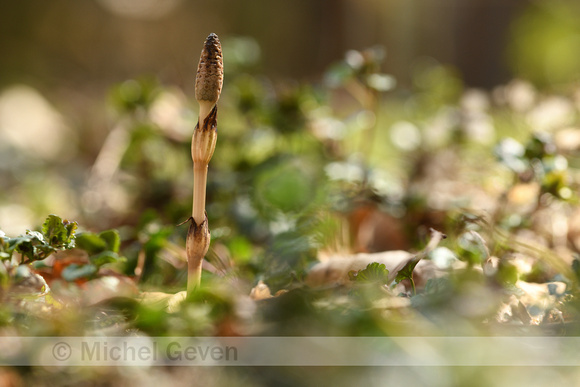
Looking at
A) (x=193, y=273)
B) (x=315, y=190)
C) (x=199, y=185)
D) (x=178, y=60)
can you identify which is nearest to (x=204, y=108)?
(x=199, y=185)

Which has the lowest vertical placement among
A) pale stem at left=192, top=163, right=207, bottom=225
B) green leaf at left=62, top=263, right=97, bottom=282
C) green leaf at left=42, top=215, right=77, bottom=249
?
green leaf at left=62, top=263, right=97, bottom=282

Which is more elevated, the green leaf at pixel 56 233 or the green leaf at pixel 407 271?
the green leaf at pixel 56 233

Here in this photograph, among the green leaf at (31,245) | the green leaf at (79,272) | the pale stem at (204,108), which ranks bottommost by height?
the green leaf at (79,272)

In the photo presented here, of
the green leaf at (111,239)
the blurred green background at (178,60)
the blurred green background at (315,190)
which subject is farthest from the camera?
the blurred green background at (178,60)

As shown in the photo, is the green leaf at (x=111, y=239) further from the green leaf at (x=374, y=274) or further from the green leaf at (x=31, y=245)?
the green leaf at (x=374, y=274)

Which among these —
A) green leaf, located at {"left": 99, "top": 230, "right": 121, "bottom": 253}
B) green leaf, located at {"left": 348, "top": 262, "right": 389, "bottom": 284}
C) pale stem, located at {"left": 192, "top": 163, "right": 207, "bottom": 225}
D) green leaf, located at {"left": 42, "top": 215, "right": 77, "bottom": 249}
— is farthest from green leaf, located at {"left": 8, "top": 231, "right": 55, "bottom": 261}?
green leaf, located at {"left": 348, "top": 262, "right": 389, "bottom": 284}

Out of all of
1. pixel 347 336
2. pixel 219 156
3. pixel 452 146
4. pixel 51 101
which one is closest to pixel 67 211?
pixel 219 156

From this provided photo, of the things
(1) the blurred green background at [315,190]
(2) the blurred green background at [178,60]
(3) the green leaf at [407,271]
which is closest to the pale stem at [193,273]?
(1) the blurred green background at [315,190]

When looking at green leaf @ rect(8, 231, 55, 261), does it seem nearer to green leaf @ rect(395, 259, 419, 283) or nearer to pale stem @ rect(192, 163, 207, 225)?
pale stem @ rect(192, 163, 207, 225)
